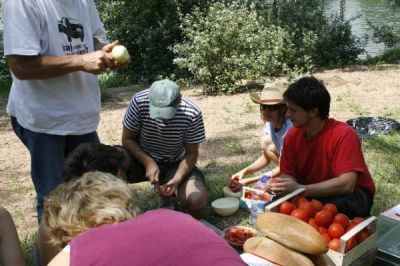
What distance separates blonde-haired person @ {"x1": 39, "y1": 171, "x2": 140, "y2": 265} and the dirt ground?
1920 millimetres

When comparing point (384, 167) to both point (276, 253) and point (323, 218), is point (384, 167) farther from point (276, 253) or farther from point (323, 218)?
point (276, 253)

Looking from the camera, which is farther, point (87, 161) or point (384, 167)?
point (384, 167)

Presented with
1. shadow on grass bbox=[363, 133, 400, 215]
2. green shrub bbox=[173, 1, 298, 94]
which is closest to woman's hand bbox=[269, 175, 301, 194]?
shadow on grass bbox=[363, 133, 400, 215]

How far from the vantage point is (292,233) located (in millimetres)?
2160

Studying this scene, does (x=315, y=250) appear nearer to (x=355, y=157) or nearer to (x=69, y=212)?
(x=355, y=157)

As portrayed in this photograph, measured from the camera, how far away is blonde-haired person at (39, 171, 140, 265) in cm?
137

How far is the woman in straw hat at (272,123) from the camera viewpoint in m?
3.24

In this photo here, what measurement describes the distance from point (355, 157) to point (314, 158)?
253 millimetres

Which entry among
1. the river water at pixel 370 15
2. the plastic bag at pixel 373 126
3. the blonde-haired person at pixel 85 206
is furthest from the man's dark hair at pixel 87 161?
the river water at pixel 370 15

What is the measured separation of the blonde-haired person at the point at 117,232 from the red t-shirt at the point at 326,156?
4.76 feet

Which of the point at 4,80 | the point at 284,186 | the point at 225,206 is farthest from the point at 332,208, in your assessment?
the point at 4,80

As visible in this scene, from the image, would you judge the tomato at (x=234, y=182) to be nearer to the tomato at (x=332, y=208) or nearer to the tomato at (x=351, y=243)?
the tomato at (x=332, y=208)

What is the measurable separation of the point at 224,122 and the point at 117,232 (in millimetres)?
4705

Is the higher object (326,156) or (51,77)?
(51,77)
